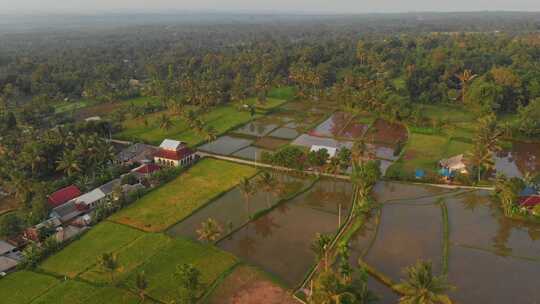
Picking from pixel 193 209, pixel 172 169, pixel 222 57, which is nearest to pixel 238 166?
pixel 172 169

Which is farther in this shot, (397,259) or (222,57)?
(222,57)

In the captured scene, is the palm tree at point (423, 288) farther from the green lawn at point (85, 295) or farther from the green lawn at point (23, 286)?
the green lawn at point (23, 286)

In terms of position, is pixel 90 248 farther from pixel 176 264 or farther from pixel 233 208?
pixel 233 208

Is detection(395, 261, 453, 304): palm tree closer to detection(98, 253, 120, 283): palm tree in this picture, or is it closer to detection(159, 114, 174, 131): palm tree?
detection(98, 253, 120, 283): palm tree

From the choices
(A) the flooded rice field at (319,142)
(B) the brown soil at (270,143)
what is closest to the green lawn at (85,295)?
(B) the brown soil at (270,143)

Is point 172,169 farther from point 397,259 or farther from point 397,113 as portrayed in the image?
point 397,113

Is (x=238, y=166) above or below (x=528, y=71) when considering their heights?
below

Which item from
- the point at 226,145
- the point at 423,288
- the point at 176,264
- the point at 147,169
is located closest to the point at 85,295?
the point at 176,264

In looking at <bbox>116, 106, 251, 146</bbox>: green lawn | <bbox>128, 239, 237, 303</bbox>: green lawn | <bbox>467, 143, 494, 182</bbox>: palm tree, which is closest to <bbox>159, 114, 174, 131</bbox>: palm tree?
<bbox>116, 106, 251, 146</bbox>: green lawn
